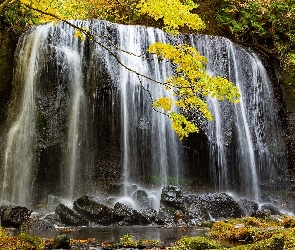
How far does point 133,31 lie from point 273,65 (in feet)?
21.1

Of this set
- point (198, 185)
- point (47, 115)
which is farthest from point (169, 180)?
point (47, 115)

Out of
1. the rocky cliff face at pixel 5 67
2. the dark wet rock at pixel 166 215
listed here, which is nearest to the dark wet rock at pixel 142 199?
the dark wet rock at pixel 166 215

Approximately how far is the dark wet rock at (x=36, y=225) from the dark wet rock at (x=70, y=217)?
0.41m

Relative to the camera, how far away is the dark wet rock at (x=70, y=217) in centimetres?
1041

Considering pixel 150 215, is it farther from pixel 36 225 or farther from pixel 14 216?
pixel 14 216

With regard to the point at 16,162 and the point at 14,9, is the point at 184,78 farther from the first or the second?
the point at 14,9

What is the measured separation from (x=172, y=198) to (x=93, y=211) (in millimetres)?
2487

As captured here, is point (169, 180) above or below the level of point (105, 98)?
below

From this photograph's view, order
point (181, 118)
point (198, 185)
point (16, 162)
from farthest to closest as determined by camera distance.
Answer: point (198, 185) → point (16, 162) → point (181, 118)

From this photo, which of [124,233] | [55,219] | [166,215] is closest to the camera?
[124,233]

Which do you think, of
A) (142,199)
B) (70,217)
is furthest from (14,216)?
(142,199)

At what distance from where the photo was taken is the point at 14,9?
16.0m

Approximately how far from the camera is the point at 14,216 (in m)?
10.5

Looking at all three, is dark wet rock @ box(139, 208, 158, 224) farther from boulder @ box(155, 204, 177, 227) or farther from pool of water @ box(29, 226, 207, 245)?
pool of water @ box(29, 226, 207, 245)
